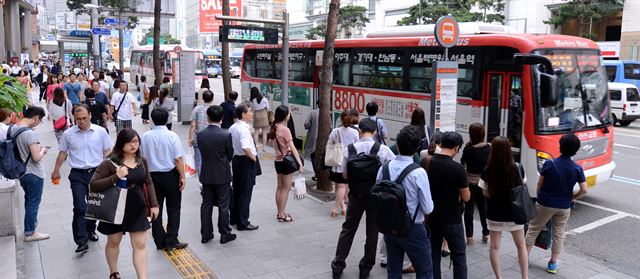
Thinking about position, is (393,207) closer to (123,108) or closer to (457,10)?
(123,108)

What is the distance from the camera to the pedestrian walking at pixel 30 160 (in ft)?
19.7

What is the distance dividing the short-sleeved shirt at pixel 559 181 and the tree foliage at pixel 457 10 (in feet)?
123

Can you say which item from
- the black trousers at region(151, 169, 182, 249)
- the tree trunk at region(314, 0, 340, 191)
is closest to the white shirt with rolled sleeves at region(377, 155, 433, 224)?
the black trousers at region(151, 169, 182, 249)

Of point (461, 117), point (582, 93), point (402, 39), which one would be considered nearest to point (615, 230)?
point (582, 93)

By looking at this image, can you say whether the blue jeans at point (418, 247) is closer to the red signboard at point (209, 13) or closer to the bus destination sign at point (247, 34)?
the bus destination sign at point (247, 34)

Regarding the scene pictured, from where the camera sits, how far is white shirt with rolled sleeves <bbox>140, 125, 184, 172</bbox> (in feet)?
19.5

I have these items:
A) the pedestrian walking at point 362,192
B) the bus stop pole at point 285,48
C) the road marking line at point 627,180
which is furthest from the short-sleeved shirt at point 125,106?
the road marking line at point 627,180

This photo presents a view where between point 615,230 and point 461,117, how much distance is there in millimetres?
2957

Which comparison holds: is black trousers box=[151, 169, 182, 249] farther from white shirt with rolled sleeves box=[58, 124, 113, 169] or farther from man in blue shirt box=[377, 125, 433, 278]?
man in blue shirt box=[377, 125, 433, 278]

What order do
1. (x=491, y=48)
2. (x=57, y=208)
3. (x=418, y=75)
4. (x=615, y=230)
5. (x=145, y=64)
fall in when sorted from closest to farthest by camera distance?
(x=615, y=230) → (x=57, y=208) → (x=491, y=48) → (x=418, y=75) → (x=145, y=64)

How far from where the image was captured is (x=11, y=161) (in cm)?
587

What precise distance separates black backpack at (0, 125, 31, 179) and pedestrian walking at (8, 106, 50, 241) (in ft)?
0.13

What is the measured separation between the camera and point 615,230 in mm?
7637

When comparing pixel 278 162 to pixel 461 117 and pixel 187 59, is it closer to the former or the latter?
pixel 461 117
